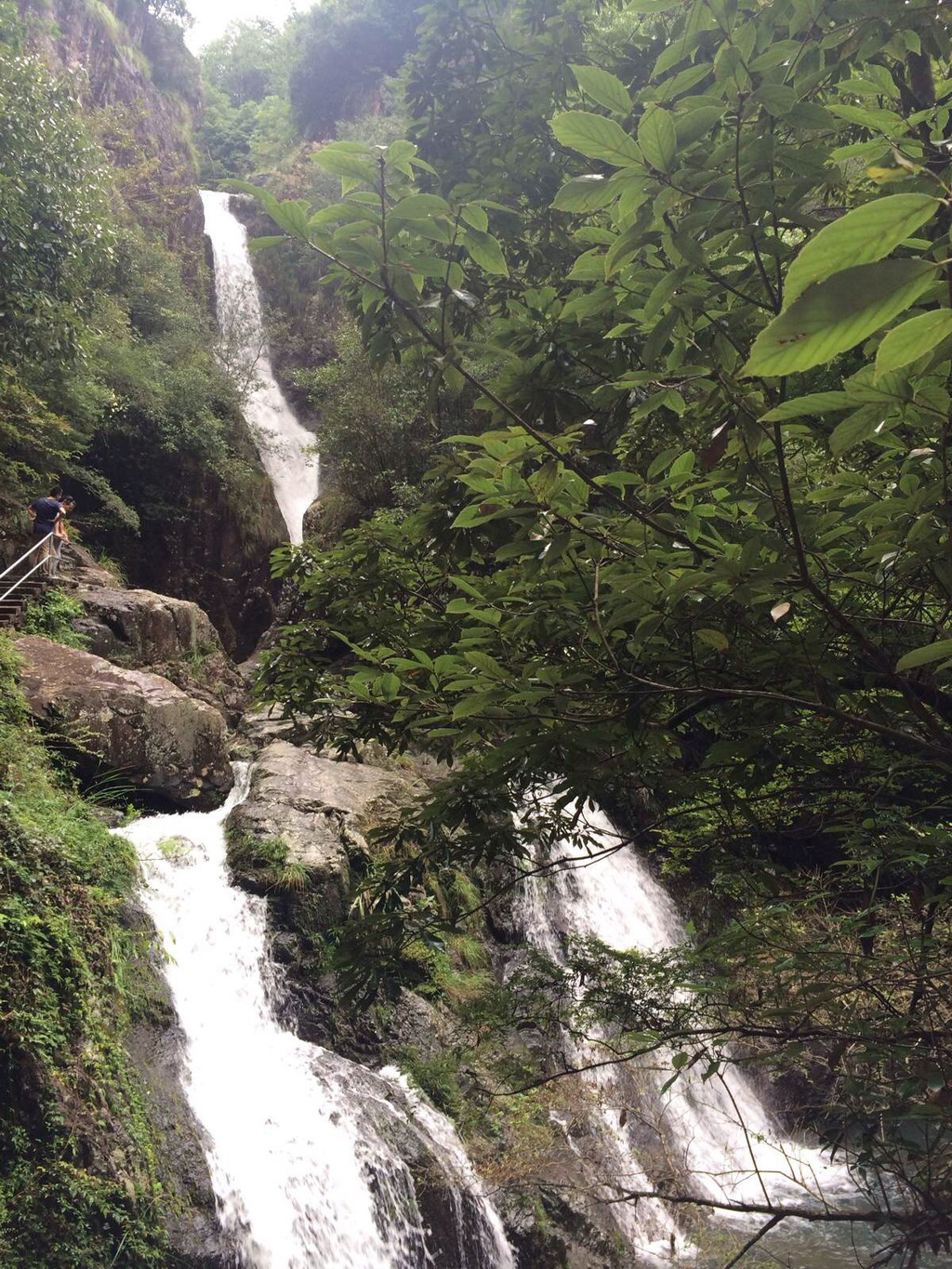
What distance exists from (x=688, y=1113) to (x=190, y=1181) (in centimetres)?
546

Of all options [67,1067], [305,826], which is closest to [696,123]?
[67,1067]

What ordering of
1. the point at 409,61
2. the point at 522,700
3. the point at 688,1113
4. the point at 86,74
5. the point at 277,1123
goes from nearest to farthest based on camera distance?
the point at 522,700
the point at 409,61
the point at 277,1123
the point at 688,1113
the point at 86,74

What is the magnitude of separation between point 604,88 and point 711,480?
2.30 ft

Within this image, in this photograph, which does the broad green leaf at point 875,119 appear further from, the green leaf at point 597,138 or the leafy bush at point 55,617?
the leafy bush at point 55,617

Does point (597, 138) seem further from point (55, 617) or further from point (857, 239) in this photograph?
point (55, 617)

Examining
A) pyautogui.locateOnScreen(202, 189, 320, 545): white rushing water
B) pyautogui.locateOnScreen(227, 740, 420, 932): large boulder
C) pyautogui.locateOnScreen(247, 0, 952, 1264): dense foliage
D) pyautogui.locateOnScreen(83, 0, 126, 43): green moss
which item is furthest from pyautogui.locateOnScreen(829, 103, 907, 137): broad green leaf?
pyautogui.locateOnScreen(83, 0, 126, 43): green moss

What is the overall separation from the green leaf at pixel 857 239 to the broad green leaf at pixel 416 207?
3.24 ft

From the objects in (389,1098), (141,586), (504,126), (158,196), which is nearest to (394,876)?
(504,126)

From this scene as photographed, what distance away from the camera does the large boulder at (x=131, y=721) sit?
24.6ft

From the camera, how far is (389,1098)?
20.1 feet

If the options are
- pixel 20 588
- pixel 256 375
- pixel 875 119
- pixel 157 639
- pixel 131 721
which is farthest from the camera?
pixel 256 375

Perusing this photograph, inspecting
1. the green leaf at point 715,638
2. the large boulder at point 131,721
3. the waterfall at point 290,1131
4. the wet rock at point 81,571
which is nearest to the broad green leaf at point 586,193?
the green leaf at point 715,638

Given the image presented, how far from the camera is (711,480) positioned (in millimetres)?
1558

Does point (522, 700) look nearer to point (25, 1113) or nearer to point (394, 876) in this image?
point (394, 876)
